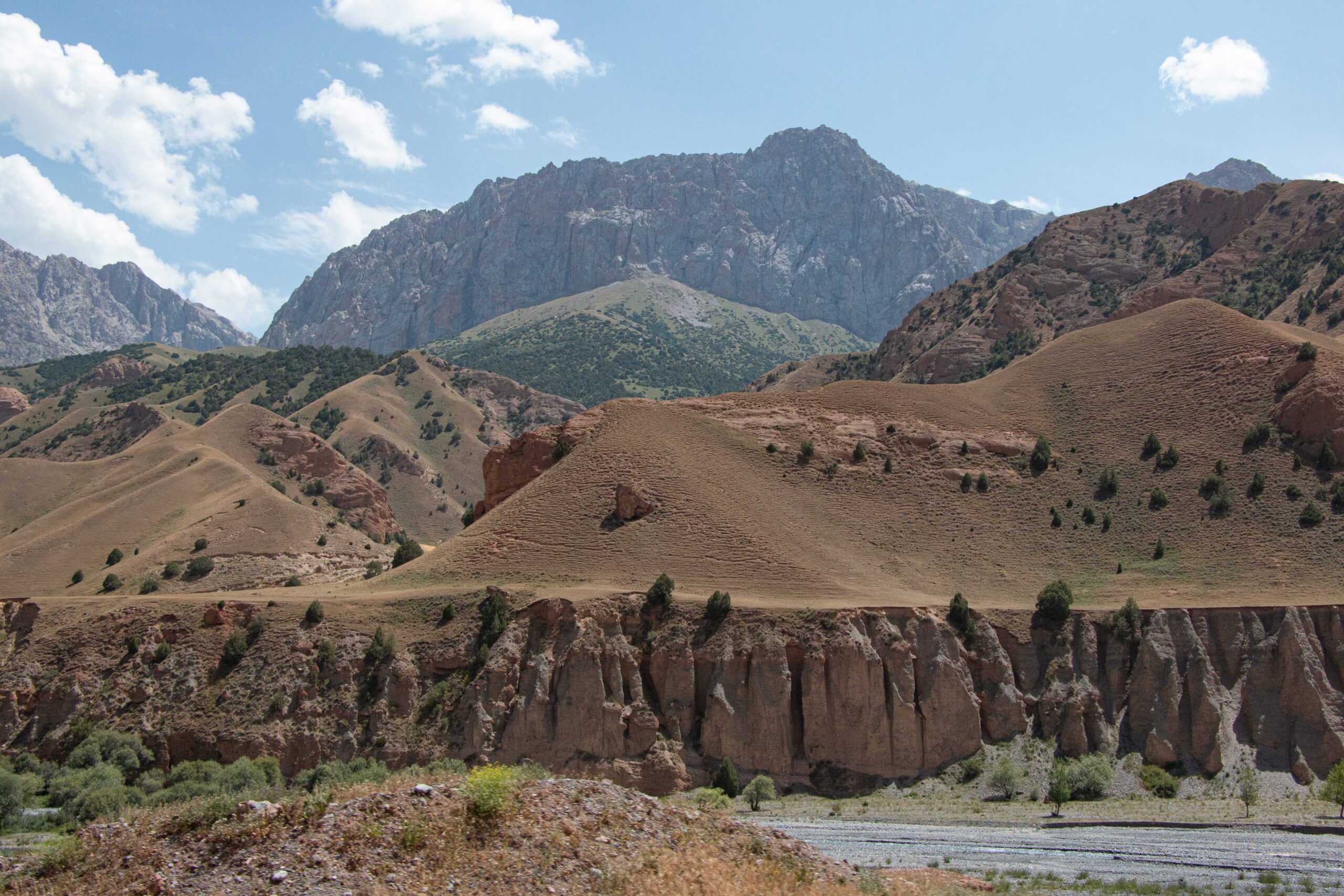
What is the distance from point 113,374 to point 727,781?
19023 cm

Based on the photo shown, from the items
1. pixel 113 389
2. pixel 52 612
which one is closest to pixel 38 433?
pixel 113 389

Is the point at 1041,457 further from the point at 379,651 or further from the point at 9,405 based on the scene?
the point at 9,405

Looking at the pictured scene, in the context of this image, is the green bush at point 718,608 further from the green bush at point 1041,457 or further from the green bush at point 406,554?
the green bush at point 406,554

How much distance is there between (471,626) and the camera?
51406 millimetres

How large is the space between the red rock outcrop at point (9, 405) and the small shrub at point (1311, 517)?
199890mm

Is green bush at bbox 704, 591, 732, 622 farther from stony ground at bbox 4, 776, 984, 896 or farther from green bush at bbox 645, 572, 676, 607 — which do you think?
stony ground at bbox 4, 776, 984, 896

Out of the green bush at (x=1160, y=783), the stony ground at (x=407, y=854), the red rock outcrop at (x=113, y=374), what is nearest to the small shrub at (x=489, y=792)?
the stony ground at (x=407, y=854)

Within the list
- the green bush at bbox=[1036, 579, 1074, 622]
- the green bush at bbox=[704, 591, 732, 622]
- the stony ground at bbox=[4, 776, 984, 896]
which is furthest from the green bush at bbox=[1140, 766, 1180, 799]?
the stony ground at bbox=[4, 776, 984, 896]

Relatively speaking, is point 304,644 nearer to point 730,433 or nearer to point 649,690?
point 649,690

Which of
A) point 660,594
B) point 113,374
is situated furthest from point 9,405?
point 660,594

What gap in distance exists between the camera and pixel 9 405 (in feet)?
581

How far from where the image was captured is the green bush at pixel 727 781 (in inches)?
1715

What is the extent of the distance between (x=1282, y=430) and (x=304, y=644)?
6641 centimetres

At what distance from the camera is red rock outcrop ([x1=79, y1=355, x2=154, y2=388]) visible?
187 metres
